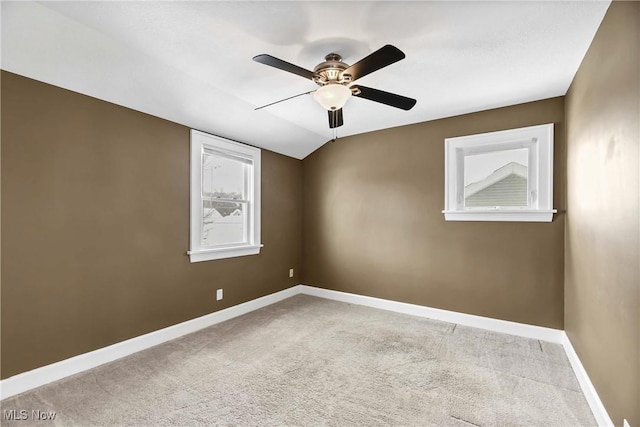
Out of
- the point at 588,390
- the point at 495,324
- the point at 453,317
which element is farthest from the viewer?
the point at 453,317

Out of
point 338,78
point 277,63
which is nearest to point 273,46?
point 277,63

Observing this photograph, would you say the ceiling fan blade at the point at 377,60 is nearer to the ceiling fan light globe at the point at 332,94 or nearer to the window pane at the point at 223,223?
the ceiling fan light globe at the point at 332,94

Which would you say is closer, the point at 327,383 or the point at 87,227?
the point at 327,383

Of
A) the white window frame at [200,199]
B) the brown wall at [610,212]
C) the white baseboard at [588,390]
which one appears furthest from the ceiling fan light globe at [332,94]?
the white baseboard at [588,390]

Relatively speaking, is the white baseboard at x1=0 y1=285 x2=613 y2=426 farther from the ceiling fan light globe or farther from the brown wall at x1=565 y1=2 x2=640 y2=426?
Answer: the ceiling fan light globe

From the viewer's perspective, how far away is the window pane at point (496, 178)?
3191 millimetres

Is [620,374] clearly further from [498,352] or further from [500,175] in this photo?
[500,175]

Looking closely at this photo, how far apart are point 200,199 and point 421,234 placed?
8.83 feet

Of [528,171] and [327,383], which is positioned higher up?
[528,171]

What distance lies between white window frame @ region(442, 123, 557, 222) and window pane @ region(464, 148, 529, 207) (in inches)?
2.2

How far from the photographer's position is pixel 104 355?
8.05 feet

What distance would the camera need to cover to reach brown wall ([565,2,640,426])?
1404mm

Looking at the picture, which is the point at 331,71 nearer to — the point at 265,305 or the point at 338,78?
the point at 338,78

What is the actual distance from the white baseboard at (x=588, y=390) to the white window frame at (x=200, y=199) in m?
3.38
